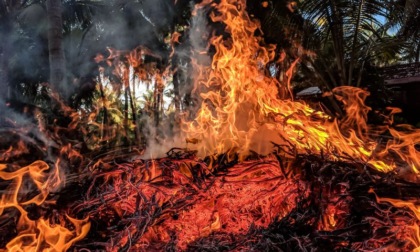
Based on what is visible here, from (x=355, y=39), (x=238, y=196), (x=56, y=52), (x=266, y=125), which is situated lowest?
(x=238, y=196)

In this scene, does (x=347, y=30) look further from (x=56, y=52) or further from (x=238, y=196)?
(x=238, y=196)

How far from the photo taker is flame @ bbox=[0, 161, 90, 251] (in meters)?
2.72

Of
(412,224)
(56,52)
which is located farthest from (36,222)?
(56,52)

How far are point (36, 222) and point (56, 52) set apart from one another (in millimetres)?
4703

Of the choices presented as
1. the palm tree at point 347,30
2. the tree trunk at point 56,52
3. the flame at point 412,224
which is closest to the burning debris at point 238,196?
the flame at point 412,224

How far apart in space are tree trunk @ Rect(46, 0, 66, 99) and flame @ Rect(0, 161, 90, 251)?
3.51 meters

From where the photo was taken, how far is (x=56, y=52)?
22.4 ft

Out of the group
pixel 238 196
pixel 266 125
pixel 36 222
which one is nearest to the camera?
pixel 36 222

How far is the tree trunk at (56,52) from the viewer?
21.8 ft

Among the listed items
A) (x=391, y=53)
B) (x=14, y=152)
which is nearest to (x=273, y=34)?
(x=391, y=53)

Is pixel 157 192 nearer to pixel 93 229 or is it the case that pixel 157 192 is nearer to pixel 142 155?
pixel 93 229

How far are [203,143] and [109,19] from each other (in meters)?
12.0

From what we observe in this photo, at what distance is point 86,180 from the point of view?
352cm

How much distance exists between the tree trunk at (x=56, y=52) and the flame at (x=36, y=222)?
3.51 metres
